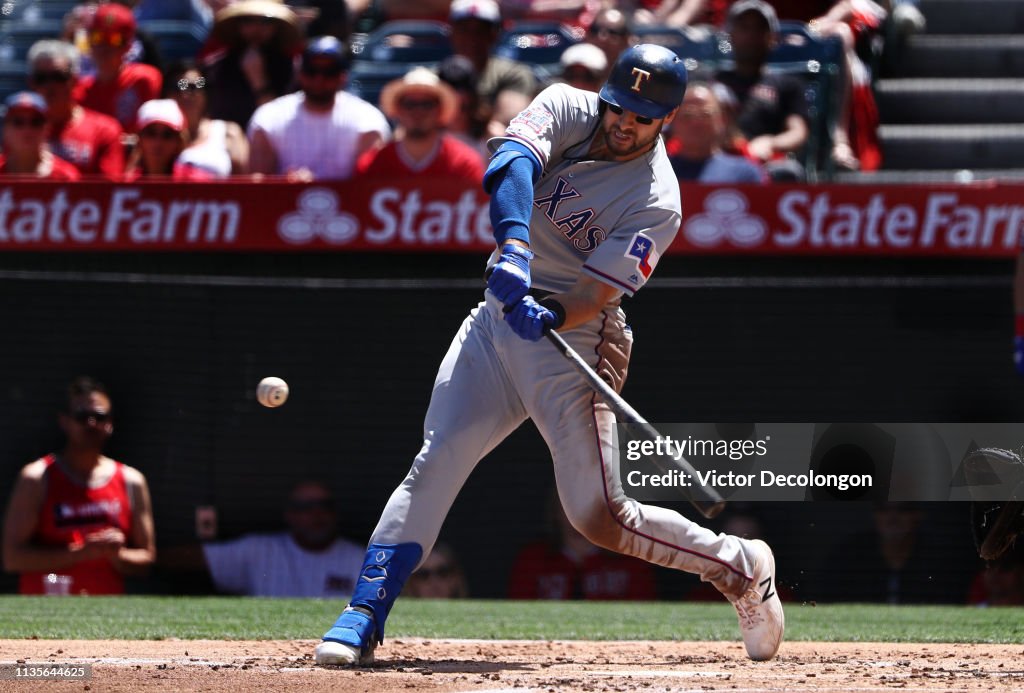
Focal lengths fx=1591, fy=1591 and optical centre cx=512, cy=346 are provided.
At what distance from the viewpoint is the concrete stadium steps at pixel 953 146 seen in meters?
9.80

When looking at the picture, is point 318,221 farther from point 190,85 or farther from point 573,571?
point 573,571

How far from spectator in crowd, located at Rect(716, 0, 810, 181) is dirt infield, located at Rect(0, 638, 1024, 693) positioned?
4074 millimetres

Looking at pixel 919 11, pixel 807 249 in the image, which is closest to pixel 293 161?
pixel 807 249

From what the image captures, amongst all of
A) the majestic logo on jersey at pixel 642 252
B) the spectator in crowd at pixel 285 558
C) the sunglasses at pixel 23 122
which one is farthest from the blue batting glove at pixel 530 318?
the sunglasses at pixel 23 122

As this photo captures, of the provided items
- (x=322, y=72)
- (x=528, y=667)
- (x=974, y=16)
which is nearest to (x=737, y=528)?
(x=528, y=667)

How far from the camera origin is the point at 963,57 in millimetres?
10953

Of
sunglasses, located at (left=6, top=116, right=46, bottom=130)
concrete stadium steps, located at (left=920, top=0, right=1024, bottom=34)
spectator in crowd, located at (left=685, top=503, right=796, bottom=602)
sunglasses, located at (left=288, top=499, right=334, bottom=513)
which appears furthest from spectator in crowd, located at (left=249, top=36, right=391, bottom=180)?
concrete stadium steps, located at (left=920, top=0, right=1024, bottom=34)

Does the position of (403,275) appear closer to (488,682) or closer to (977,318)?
(977,318)

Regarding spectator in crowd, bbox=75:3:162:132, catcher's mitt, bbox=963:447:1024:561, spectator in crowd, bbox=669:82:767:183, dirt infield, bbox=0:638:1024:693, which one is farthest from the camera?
spectator in crowd, bbox=75:3:162:132

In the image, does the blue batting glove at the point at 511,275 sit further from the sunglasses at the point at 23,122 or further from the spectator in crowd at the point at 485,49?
the spectator in crowd at the point at 485,49

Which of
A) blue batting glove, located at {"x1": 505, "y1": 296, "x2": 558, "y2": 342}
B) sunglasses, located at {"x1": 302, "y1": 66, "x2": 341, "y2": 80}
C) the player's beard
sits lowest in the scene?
sunglasses, located at {"x1": 302, "y1": 66, "x2": 341, "y2": 80}

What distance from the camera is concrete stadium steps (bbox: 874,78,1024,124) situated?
10.4 m

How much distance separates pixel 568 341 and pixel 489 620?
2045mm

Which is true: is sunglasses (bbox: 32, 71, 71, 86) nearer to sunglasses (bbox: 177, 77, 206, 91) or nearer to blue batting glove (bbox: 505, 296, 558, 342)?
sunglasses (bbox: 177, 77, 206, 91)
